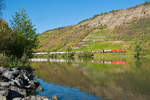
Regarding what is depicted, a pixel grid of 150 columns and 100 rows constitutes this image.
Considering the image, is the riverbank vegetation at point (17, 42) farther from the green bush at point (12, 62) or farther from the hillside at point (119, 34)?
the hillside at point (119, 34)

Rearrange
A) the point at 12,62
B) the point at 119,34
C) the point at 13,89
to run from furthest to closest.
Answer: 1. the point at 119,34
2. the point at 12,62
3. the point at 13,89

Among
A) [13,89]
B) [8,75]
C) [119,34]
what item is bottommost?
[13,89]

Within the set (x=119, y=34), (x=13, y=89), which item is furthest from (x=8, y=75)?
(x=119, y=34)

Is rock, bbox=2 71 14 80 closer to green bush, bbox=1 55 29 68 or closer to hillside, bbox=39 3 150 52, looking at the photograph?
green bush, bbox=1 55 29 68

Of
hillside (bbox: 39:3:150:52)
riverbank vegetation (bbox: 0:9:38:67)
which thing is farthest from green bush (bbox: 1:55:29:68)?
hillside (bbox: 39:3:150:52)

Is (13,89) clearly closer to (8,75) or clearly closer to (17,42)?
(8,75)

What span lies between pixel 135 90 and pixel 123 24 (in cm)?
16581

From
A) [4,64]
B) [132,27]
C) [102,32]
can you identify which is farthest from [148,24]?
[4,64]

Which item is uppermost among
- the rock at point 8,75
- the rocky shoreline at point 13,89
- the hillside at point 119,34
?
the hillside at point 119,34

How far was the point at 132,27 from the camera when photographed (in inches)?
6353

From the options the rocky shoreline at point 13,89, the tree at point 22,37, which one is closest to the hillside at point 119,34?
the tree at point 22,37

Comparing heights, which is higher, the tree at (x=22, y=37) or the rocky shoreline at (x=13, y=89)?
the tree at (x=22, y=37)

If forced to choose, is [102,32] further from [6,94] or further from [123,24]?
[6,94]

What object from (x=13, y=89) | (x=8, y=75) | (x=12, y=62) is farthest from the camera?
(x=12, y=62)
